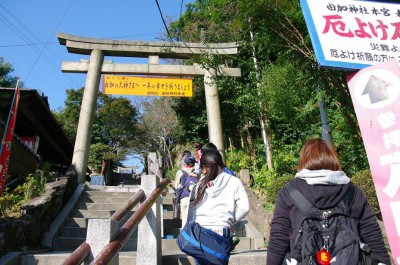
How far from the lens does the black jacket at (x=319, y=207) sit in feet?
6.02

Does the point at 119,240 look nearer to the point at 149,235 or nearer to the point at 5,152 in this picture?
the point at 149,235

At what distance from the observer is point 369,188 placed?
5719mm

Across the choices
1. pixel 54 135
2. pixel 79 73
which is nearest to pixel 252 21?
pixel 79 73

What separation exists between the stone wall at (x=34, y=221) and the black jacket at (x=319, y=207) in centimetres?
392

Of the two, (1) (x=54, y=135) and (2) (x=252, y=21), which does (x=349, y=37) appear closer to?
(2) (x=252, y=21)

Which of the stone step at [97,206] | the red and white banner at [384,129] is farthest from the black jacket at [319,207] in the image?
the stone step at [97,206]

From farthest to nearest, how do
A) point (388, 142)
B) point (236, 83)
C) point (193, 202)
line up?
point (236, 83)
point (193, 202)
point (388, 142)

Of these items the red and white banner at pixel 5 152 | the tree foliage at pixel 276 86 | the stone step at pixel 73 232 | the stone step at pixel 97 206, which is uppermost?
the tree foliage at pixel 276 86

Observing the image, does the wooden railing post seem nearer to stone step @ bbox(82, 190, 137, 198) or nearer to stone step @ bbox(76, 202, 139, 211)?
stone step @ bbox(76, 202, 139, 211)

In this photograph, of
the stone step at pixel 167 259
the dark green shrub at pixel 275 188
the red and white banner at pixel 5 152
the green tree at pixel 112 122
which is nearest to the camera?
the stone step at pixel 167 259

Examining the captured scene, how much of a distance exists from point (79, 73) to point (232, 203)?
32.0 feet

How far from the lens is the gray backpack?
5.48 ft

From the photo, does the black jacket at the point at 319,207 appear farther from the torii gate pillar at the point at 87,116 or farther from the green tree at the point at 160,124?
the green tree at the point at 160,124

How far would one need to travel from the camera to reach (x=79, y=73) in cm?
1132
